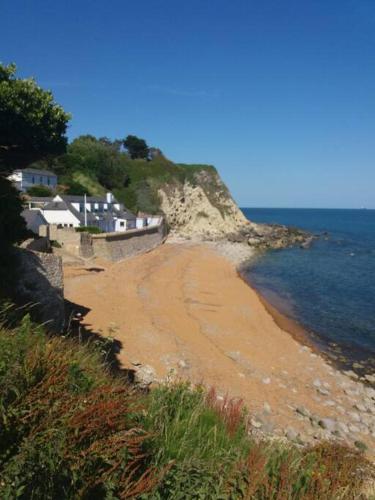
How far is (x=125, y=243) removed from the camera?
36.2 m

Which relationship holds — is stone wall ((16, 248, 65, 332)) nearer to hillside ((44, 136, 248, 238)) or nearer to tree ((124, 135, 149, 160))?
hillside ((44, 136, 248, 238))

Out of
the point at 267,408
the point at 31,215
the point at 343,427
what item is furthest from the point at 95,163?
the point at 343,427

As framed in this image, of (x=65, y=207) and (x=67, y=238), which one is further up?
(x=65, y=207)

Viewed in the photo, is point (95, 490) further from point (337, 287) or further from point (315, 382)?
point (337, 287)

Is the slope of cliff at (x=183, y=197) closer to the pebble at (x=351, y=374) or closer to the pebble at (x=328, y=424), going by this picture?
the pebble at (x=351, y=374)

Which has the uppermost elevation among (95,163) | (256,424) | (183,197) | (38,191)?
(95,163)

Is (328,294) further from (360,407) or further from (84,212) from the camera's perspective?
(84,212)

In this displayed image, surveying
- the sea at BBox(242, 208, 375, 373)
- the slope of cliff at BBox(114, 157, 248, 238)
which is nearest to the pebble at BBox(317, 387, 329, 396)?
the sea at BBox(242, 208, 375, 373)

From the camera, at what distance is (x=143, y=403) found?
4.73 m

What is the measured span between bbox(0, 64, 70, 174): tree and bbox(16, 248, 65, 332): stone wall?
17.5 ft

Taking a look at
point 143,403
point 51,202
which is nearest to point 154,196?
point 51,202

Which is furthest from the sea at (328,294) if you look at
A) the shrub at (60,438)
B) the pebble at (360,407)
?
the shrub at (60,438)

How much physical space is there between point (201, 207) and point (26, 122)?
57133mm

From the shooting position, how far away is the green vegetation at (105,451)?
10.0 feet
